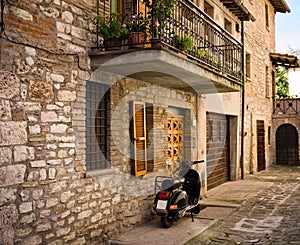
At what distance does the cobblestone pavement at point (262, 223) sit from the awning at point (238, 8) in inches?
229

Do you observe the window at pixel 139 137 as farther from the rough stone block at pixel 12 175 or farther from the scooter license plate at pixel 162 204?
the rough stone block at pixel 12 175

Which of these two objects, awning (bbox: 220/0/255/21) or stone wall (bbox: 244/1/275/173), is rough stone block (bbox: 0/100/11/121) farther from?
stone wall (bbox: 244/1/275/173)

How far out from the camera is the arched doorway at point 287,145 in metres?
20.0

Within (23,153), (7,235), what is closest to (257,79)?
(23,153)

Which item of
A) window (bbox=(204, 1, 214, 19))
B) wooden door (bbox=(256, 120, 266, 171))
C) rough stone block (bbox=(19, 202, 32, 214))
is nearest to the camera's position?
rough stone block (bbox=(19, 202, 32, 214))

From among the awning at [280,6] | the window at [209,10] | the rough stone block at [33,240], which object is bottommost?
the rough stone block at [33,240]

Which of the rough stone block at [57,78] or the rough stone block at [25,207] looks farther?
the rough stone block at [57,78]

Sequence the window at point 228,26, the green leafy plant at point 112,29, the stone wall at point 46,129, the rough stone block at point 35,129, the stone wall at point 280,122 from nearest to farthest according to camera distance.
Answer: the stone wall at point 46,129
the rough stone block at point 35,129
the green leafy plant at point 112,29
the window at point 228,26
the stone wall at point 280,122

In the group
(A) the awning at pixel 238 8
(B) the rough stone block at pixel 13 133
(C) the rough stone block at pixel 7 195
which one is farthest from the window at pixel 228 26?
(C) the rough stone block at pixel 7 195

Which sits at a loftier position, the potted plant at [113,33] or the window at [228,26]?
the window at [228,26]

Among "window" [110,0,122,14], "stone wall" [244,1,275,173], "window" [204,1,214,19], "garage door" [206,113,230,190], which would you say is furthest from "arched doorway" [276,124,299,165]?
"window" [110,0,122,14]

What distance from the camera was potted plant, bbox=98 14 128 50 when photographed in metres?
6.14

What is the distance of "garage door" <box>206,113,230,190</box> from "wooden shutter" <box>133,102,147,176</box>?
15.0 ft

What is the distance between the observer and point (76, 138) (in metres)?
5.82
